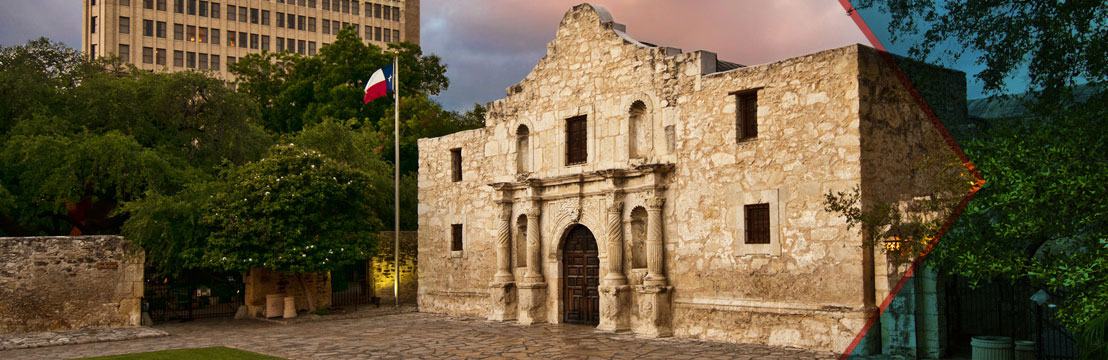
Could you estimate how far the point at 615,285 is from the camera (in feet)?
66.4

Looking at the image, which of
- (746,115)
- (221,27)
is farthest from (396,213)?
(221,27)

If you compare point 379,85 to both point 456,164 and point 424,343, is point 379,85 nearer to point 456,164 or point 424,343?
point 456,164

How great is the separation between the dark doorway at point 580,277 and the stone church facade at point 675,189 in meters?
0.04

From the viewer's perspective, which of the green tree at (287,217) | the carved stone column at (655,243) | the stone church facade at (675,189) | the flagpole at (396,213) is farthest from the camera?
the flagpole at (396,213)

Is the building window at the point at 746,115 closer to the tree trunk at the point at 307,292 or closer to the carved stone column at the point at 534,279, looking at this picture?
the carved stone column at the point at 534,279

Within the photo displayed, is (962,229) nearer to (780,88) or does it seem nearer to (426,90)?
(780,88)

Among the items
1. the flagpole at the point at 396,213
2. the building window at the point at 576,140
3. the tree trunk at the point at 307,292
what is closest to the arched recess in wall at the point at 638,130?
the building window at the point at 576,140

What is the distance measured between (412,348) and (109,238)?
9.12 meters

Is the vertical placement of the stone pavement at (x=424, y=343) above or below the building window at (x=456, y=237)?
below

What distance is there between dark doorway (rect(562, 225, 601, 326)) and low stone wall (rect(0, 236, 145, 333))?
32.8 feet

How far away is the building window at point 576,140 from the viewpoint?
72.2 ft

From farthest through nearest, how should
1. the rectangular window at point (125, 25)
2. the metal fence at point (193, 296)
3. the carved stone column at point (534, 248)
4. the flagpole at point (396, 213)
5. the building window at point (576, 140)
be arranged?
the rectangular window at point (125, 25), the flagpole at point (396, 213), the metal fence at point (193, 296), the carved stone column at point (534, 248), the building window at point (576, 140)

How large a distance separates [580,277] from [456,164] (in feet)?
19.0

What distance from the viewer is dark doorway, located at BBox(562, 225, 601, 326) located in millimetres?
21734
